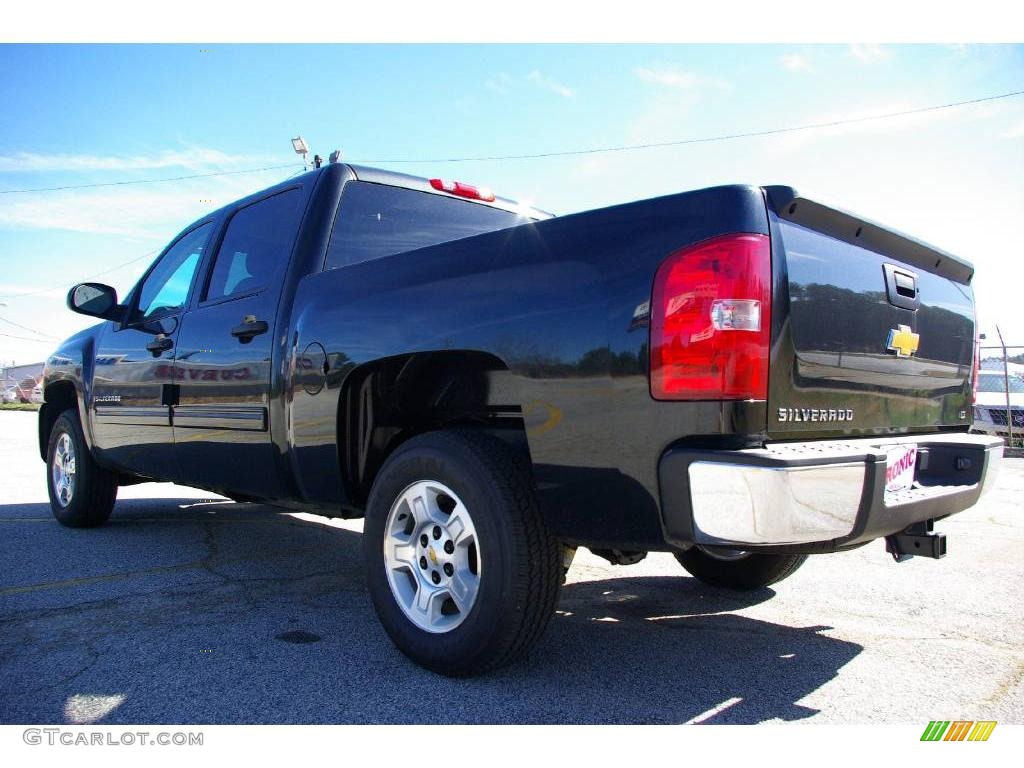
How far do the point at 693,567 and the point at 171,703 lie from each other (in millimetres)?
2512

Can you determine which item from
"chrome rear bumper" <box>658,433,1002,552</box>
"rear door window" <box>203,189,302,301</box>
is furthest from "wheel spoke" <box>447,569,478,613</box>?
"rear door window" <box>203,189,302,301</box>

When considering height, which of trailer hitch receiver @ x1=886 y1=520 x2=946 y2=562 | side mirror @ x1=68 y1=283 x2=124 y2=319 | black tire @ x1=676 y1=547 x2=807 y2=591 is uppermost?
side mirror @ x1=68 y1=283 x2=124 y2=319

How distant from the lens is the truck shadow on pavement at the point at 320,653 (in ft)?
7.88

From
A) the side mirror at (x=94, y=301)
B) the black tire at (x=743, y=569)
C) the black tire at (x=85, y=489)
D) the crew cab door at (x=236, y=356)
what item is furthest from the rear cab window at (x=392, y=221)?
the black tire at (x=85, y=489)

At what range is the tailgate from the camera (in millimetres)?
2250

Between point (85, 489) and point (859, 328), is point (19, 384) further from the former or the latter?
point (859, 328)

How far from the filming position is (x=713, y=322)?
2.11 metres

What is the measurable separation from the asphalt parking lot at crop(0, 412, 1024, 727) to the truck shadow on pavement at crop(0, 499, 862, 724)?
10 millimetres

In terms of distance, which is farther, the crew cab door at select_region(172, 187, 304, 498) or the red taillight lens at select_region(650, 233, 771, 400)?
the crew cab door at select_region(172, 187, 304, 498)

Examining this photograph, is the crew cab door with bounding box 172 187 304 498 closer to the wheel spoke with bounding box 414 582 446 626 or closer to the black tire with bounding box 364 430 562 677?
the wheel spoke with bounding box 414 582 446 626

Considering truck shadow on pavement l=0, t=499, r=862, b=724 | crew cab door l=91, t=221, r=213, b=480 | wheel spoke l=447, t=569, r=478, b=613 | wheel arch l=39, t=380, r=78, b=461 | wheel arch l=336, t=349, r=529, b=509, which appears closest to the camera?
truck shadow on pavement l=0, t=499, r=862, b=724

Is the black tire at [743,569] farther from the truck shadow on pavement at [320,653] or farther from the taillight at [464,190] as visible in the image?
the taillight at [464,190]

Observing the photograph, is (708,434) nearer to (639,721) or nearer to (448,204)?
(639,721)

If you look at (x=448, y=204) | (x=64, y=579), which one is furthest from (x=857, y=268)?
(x=64, y=579)
